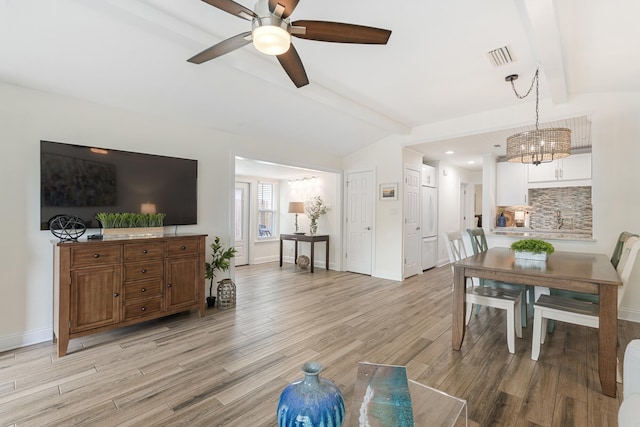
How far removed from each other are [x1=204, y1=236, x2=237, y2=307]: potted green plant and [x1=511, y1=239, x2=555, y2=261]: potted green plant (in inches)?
132

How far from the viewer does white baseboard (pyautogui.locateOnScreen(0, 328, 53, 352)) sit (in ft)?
8.74

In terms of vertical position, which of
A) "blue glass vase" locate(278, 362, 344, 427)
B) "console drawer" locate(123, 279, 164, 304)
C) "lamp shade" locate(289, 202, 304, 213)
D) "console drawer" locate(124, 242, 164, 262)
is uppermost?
"lamp shade" locate(289, 202, 304, 213)

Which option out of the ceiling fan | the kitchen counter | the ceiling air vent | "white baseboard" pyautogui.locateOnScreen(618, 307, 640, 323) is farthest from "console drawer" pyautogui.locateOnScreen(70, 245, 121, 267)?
"white baseboard" pyautogui.locateOnScreen(618, 307, 640, 323)

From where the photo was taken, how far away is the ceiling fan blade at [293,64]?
196 centimetres

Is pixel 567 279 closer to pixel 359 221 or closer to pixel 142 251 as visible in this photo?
pixel 142 251

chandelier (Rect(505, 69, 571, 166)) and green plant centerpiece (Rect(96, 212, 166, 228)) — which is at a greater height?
chandelier (Rect(505, 69, 571, 166))

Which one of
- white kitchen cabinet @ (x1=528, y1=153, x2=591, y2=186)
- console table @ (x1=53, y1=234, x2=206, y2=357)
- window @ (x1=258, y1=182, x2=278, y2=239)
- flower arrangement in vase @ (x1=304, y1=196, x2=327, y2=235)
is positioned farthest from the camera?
window @ (x1=258, y1=182, x2=278, y2=239)

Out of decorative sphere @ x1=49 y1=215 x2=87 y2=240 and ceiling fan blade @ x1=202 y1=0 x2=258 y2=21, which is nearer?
ceiling fan blade @ x1=202 y1=0 x2=258 y2=21

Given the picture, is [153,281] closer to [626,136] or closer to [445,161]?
[626,136]

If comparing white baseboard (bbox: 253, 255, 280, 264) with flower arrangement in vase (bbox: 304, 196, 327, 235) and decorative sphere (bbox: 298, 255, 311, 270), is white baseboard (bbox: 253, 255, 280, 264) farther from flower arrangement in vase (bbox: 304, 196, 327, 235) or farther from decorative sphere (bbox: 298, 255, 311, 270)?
flower arrangement in vase (bbox: 304, 196, 327, 235)

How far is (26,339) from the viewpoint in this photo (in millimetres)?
2766

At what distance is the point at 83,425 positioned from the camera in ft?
5.72

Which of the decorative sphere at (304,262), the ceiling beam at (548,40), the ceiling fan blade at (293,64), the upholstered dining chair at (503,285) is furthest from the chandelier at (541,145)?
the decorative sphere at (304,262)

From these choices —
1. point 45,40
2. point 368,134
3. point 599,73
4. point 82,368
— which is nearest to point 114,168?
point 45,40
